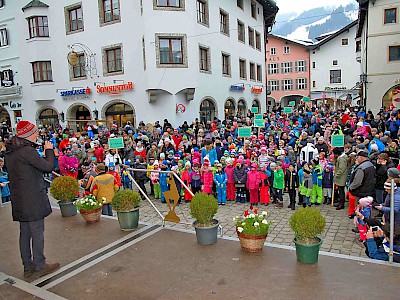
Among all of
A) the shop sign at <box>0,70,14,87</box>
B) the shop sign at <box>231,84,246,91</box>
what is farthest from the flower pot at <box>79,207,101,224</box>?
the shop sign at <box>0,70,14,87</box>

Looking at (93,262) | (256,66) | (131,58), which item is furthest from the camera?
(256,66)

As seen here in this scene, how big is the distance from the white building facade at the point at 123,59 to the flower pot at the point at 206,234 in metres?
15.4

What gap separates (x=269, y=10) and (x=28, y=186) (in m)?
34.0

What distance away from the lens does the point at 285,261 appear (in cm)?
525

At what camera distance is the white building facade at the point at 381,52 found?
27797 mm

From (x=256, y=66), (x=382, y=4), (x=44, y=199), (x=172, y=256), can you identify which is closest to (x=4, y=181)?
(x=44, y=199)

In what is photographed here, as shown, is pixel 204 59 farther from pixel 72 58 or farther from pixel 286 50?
pixel 286 50

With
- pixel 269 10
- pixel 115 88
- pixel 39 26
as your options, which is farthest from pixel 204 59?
pixel 269 10

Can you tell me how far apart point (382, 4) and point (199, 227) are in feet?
97.1

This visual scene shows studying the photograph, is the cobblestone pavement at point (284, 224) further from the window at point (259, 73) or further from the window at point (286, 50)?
the window at point (286, 50)

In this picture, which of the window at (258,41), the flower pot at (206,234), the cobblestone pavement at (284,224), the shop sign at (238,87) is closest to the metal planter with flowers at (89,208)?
the cobblestone pavement at (284,224)

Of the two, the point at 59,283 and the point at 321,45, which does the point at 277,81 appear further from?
the point at 59,283

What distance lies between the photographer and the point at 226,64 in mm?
26156

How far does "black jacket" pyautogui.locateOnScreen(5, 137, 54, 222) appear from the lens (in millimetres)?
4926
